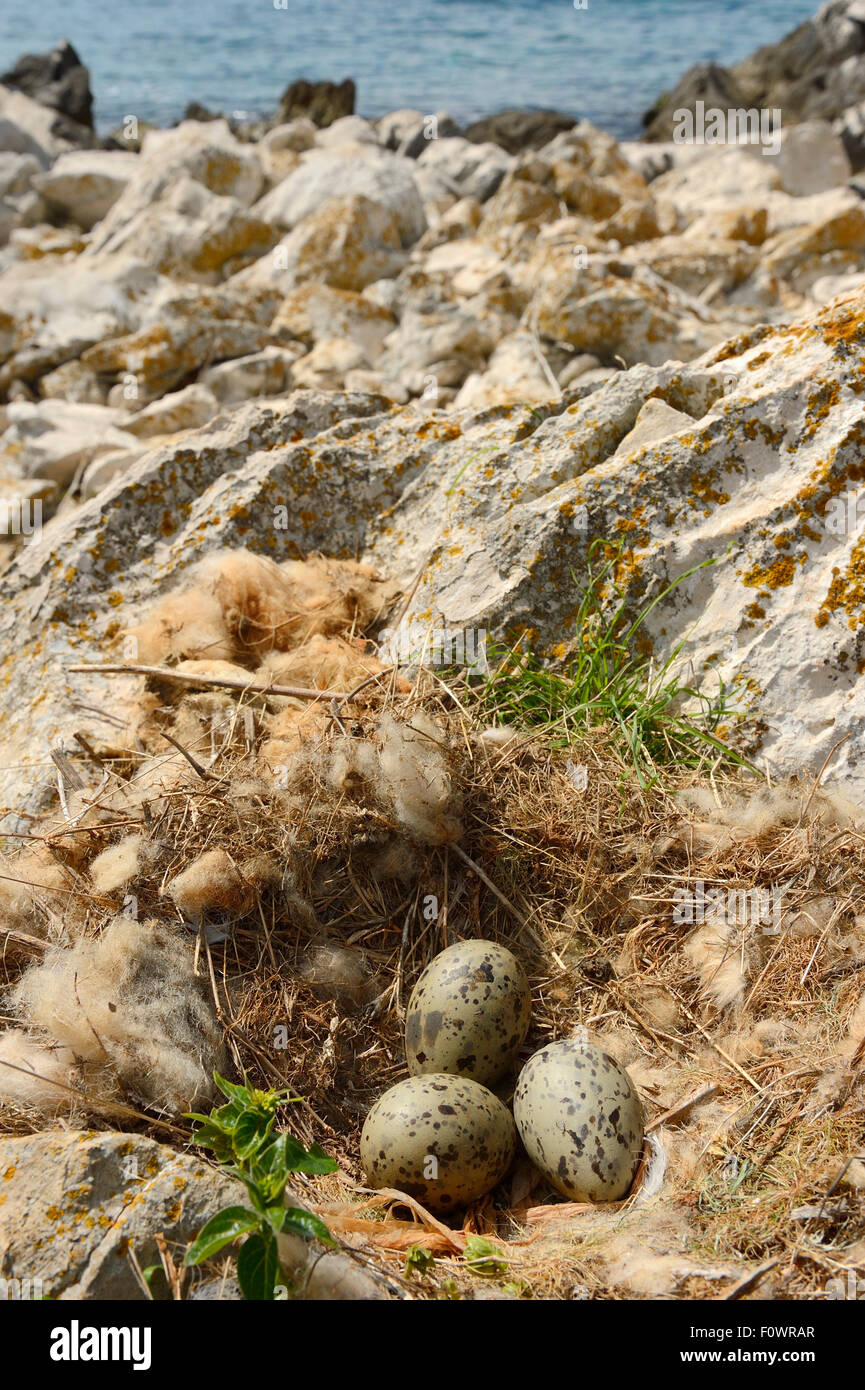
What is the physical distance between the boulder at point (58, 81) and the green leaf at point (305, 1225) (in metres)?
24.2

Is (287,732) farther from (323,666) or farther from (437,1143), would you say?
(437,1143)

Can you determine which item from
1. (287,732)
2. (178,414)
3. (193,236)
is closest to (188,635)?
(287,732)

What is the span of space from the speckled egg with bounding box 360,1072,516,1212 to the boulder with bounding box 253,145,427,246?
9473 millimetres

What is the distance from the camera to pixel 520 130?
1789cm

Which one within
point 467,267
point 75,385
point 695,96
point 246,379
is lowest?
point 75,385

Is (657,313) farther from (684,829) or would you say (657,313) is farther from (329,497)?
(684,829)

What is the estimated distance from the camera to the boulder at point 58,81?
2123cm

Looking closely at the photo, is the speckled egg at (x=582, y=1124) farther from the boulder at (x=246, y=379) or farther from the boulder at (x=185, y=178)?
the boulder at (x=185, y=178)

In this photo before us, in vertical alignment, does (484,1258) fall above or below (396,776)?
below

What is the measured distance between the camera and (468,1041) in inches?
108

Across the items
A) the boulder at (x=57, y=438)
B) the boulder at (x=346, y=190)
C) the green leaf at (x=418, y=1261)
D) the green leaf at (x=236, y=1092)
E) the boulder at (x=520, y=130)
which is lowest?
the green leaf at (x=418, y=1261)

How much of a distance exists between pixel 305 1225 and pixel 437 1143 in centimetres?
54

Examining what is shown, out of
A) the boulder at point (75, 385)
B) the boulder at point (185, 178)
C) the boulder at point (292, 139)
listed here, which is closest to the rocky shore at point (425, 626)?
the boulder at point (75, 385)

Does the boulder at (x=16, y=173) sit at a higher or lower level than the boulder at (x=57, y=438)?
higher
